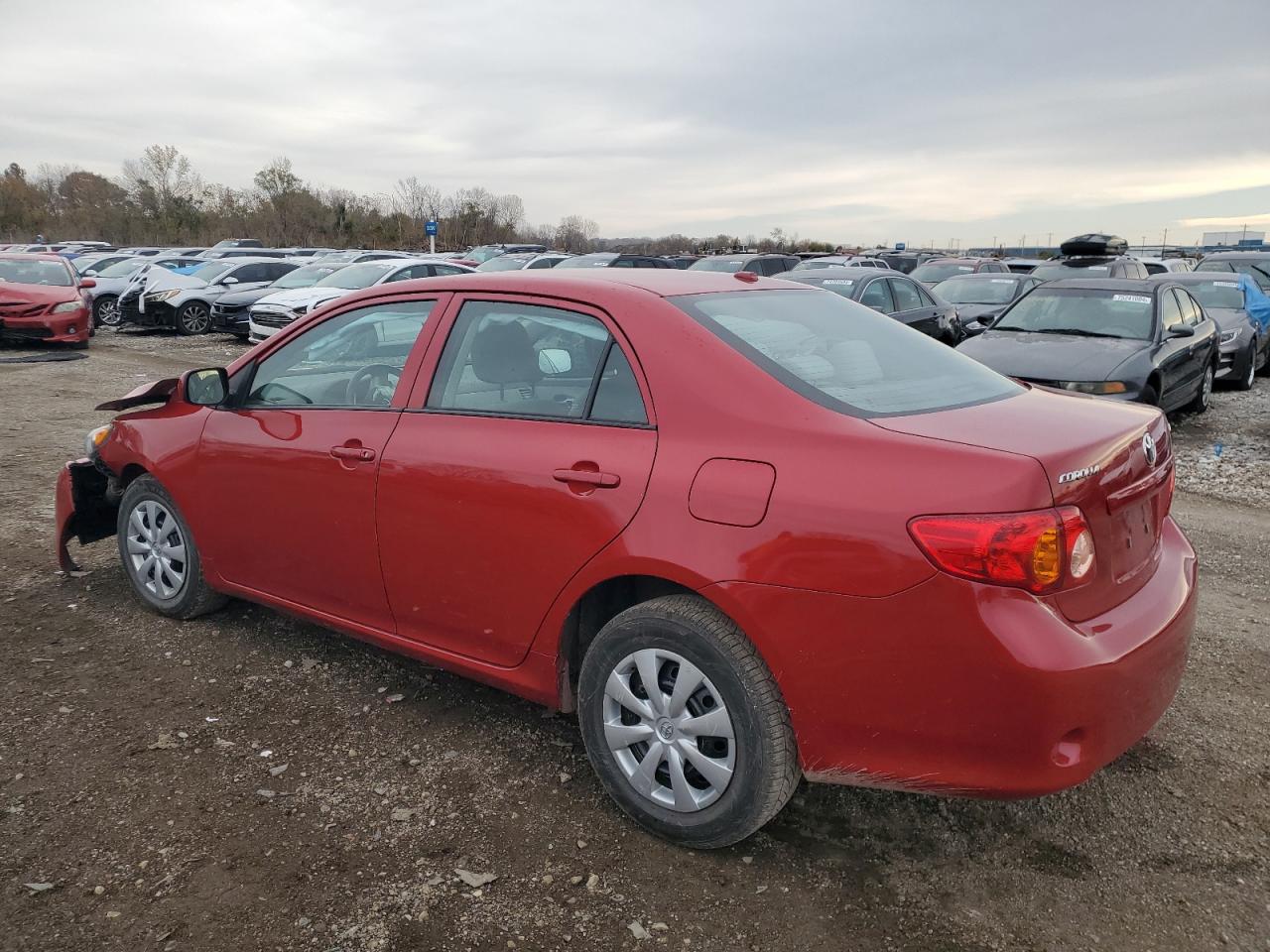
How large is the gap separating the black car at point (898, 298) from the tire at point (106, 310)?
16038mm

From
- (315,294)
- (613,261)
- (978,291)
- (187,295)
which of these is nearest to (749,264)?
(613,261)

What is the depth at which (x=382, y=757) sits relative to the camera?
11.1 ft

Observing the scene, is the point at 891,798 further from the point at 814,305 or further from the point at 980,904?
the point at 814,305

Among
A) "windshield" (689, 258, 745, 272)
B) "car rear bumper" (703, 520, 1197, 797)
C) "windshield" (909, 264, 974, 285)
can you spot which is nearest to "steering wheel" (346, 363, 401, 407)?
"car rear bumper" (703, 520, 1197, 797)

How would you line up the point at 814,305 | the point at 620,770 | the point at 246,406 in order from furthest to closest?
1. the point at 246,406
2. the point at 814,305
3. the point at 620,770

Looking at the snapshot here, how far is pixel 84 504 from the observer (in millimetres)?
4844

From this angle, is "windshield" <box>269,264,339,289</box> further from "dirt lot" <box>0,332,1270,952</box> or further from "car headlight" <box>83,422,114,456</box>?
"dirt lot" <box>0,332,1270,952</box>

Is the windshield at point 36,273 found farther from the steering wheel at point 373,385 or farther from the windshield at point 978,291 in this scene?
the steering wheel at point 373,385

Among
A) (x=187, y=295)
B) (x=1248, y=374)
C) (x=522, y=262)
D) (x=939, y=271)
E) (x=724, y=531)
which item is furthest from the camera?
(x=522, y=262)

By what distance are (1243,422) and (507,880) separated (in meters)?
10.8

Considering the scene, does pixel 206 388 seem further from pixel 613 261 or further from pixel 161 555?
pixel 613 261

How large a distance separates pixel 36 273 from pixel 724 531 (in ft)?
59.8

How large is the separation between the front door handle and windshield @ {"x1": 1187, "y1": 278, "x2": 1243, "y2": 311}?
46.0 ft

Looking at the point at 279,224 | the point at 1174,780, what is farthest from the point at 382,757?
the point at 279,224
